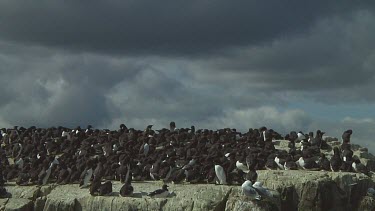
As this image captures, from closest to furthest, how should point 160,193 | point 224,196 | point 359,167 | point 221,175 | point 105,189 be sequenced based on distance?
point 224,196 → point 160,193 → point 105,189 → point 221,175 → point 359,167

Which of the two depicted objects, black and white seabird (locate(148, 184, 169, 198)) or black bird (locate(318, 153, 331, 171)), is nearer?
black and white seabird (locate(148, 184, 169, 198))

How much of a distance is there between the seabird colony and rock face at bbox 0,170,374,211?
0.67 metres

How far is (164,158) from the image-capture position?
45.8 metres

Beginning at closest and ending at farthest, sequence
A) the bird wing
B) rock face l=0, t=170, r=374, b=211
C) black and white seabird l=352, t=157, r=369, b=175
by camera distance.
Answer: rock face l=0, t=170, r=374, b=211 < the bird wing < black and white seabird l=352, t=157, r=369, b=175

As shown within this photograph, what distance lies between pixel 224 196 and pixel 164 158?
9505 millimetres

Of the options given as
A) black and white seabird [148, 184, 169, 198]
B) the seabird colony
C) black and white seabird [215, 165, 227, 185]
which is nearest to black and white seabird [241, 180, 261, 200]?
the seabird colony

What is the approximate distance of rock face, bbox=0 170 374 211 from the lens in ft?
118

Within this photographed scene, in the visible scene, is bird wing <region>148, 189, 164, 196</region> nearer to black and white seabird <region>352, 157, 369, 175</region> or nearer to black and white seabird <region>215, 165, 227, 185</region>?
black and white seabird <region>215, 165, 227, 185</region>

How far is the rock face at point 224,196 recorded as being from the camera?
118 feet

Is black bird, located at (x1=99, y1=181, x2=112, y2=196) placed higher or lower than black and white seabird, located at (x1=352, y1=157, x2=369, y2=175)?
lower

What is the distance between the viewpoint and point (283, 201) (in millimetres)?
38375

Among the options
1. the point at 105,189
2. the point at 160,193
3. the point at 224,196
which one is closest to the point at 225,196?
the point at 224,196

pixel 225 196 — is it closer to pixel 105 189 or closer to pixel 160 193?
pixel 160 193

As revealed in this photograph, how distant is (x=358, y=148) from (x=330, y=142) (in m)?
2.20
